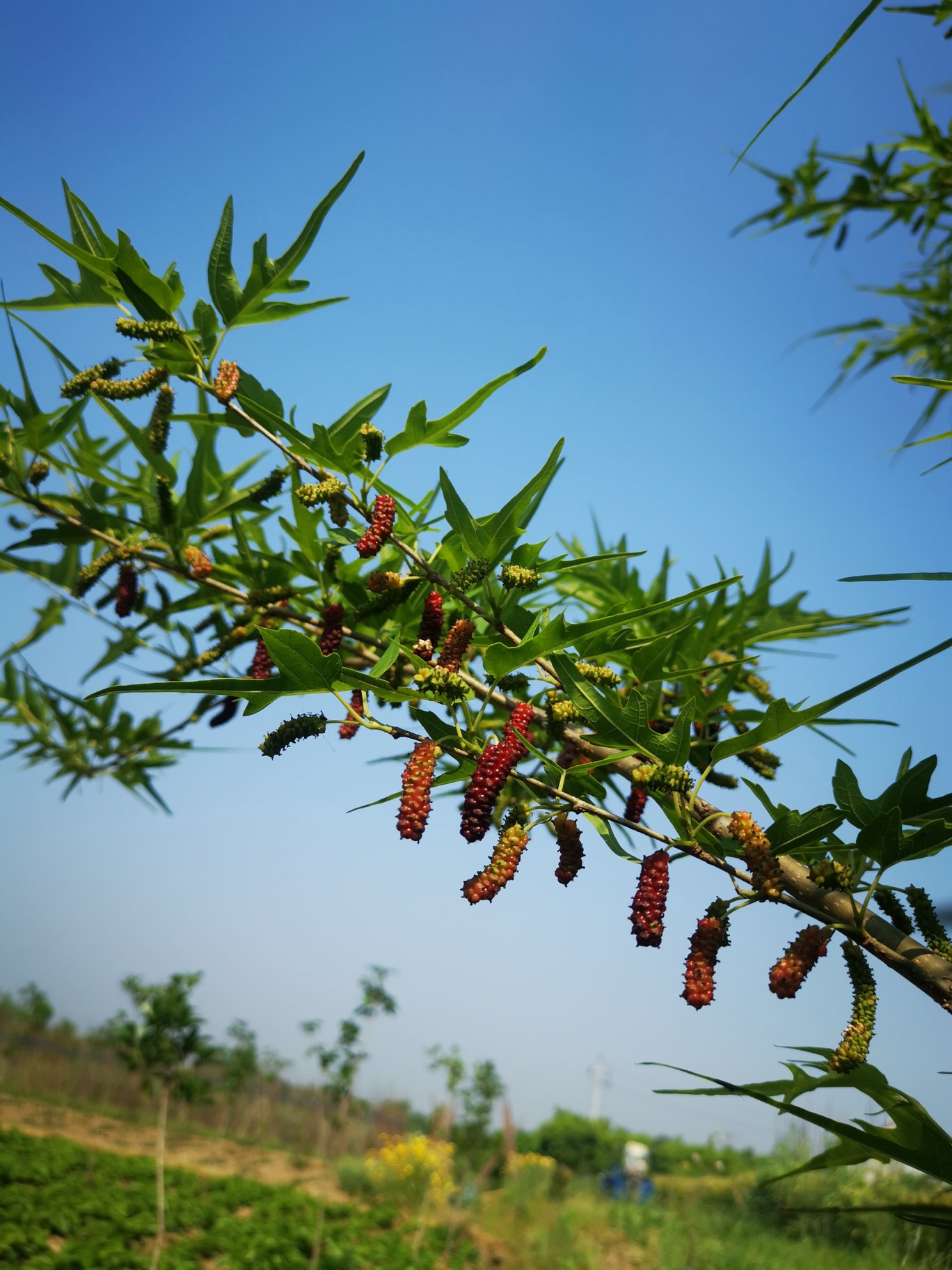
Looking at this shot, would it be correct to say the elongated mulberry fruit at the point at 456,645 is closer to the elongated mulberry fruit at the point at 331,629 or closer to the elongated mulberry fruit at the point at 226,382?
the elongated mulberry fruit at the point at 331,629

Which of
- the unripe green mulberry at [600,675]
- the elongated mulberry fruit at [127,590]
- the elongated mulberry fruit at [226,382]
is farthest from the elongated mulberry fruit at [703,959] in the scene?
the elongated mulberry fruit at [127,590]

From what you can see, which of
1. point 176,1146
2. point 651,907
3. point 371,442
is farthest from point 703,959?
point 176,1146

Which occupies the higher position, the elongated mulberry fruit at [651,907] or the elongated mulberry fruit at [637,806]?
the elongated mulberry fruit at [637,806]

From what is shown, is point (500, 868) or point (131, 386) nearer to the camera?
point (500, 868)

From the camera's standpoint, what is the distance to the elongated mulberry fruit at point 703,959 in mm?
729

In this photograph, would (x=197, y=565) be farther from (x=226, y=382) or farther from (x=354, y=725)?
(x=354, y=725)

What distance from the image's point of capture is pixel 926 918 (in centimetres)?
78

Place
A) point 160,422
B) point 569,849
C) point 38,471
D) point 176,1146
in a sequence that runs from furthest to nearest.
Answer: point 176,1146, point 38,471, point 160,422, point 569,849

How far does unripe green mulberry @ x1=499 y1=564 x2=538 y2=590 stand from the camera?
0.91 meters

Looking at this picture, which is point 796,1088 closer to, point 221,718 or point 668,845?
point 668,845

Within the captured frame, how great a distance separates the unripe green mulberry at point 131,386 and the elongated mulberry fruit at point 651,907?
948 mm

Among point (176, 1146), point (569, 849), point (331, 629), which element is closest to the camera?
point (569, 849)

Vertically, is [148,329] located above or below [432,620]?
above

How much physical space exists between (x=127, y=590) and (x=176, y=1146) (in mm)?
19702
